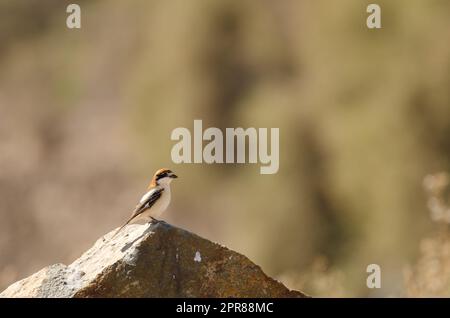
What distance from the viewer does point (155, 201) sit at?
25.0 feet

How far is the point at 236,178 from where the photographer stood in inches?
893

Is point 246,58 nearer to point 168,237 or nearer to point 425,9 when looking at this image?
point 425,9

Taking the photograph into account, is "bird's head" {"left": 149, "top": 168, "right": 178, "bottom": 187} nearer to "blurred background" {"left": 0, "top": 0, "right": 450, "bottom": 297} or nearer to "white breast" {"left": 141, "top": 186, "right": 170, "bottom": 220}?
"white breast" {"left": 141, "top": 186, "right": 170, "bottom": 220}

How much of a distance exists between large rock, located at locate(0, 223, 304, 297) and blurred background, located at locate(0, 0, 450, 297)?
4.40m

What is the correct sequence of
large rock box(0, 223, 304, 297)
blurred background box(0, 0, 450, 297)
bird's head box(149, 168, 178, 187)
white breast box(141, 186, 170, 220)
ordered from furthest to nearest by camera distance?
blurred background box(0, 0, 450, 297)
bird's head box(149, 168, 178, 187)
white breast box(141, 186, 170, 220)
large rock box(0, 223, 304, 297)

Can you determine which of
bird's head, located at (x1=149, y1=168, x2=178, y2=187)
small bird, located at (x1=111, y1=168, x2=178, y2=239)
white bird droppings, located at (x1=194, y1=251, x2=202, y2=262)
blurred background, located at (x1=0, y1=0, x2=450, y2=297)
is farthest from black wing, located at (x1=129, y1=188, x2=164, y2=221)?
blurred background, located at (x1=0, y1=0, x2=450, y2=297)

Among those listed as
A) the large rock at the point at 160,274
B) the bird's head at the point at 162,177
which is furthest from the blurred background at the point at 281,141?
the large rock at the point at 160,274

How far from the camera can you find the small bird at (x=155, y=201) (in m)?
7.58

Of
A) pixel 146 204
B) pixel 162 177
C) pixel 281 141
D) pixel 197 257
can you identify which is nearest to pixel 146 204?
pixel 146 204

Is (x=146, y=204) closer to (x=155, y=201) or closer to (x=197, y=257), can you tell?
(x=155, y=201)

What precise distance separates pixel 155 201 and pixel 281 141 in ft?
43.6

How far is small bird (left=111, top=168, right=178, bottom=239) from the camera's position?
24.9 feet

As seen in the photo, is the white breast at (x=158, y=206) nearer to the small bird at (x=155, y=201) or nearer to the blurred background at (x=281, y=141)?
the small bird at (x=155, y=201)

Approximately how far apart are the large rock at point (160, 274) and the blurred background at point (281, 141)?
4405 millimetres
